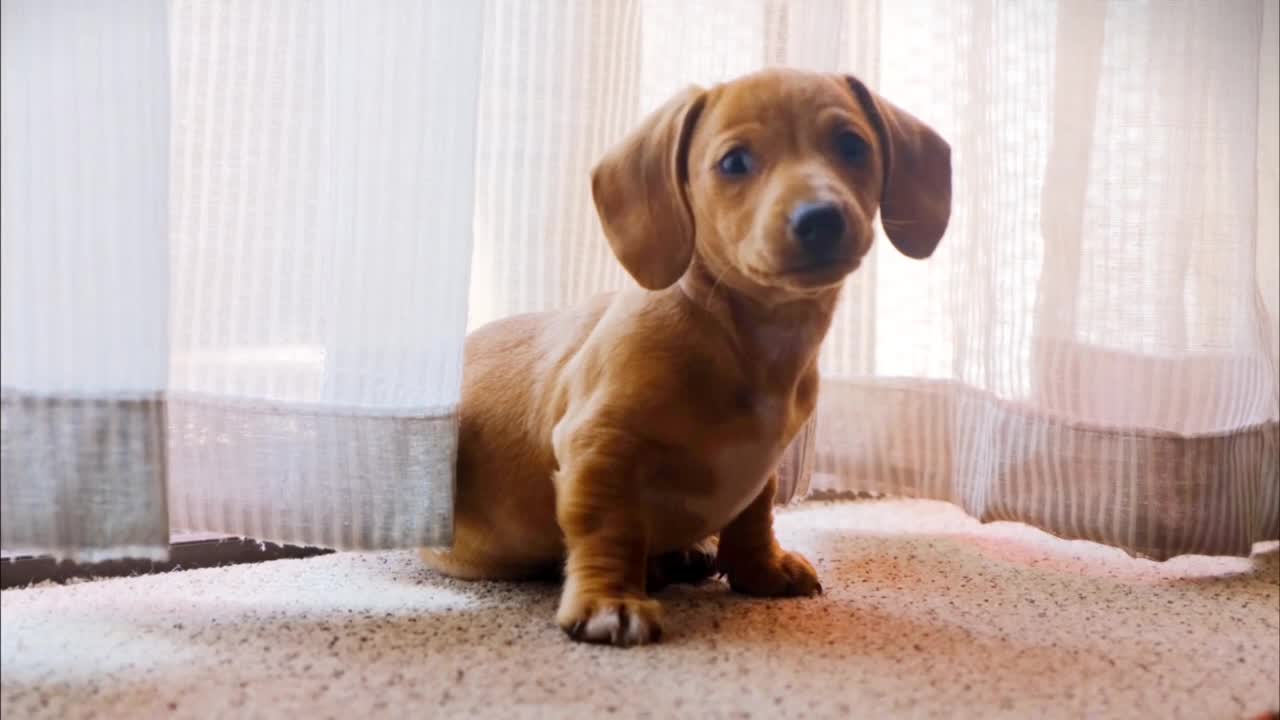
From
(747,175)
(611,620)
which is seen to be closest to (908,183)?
(747,175)

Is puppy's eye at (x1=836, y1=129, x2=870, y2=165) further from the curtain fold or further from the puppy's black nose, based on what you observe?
the curtain fold

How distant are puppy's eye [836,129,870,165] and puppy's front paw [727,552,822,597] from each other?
1.64ft

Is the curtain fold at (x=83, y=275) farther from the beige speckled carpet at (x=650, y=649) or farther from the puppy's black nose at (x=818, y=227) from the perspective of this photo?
the puppy's black nose at (x=818, y=227)

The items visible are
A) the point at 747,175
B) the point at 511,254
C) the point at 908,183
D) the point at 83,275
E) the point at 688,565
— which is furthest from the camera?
the point at 511,254

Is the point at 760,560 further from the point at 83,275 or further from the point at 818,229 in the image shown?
the point at 83,275

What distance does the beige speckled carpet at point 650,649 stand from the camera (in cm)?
94

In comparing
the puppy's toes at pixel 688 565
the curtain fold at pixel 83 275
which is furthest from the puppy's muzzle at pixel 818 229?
the curtain fold at pixel 83 275

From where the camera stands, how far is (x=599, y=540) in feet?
3.91

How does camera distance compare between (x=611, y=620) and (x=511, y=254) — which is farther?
(x=511, y=254)

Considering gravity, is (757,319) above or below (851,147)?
→ below

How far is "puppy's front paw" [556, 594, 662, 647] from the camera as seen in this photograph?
110 centimetres

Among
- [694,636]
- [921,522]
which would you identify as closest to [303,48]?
[694,636]

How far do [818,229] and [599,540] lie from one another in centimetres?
Answer: 41

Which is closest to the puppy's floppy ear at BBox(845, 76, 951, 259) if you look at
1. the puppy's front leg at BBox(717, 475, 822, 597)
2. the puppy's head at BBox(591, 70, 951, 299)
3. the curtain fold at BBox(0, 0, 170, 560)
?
the puppy's head at BBox(591, 70, 951, 299)
